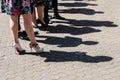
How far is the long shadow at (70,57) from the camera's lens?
22.0 feet

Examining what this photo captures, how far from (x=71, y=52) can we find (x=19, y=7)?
130 cm

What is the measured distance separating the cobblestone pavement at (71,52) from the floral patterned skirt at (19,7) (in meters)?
0.83

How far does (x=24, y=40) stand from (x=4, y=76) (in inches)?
81.9

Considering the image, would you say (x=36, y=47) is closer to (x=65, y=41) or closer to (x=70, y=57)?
(x=70, y=57)

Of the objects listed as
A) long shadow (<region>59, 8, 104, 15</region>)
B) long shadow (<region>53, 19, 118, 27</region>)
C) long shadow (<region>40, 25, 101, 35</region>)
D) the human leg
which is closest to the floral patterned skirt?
the human leg

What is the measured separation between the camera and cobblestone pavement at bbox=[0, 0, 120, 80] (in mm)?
6078

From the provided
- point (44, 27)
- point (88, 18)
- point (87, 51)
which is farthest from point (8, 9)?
point (88, 18)

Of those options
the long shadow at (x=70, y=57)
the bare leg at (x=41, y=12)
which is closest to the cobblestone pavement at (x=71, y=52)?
the long shadow at (x=70, y=57)

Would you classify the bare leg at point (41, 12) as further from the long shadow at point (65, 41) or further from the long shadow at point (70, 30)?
the long shadow at point (65, 41)

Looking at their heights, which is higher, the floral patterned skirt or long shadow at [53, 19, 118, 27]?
the floral patterned skirt

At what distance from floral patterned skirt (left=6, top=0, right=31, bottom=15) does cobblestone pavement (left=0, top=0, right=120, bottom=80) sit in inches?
32.7

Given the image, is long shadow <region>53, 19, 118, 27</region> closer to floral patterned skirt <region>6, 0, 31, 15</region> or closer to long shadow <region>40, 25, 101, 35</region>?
long shadow <region>40, 25, 101, 35</region>

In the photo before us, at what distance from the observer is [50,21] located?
32.4 ft

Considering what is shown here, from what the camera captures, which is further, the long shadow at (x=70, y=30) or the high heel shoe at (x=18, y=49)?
the long shadow at (x=70, y=30)
